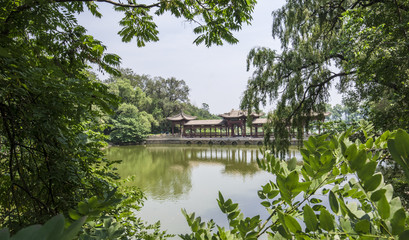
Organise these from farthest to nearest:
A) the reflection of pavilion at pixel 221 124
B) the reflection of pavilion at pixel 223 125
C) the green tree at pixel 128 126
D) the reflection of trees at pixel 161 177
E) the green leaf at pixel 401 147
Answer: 1. the reflection of pavilion at pixel 221 124
2. the reflection of pavilion at pixel 223 125
3. the green tree at pixel 128 126
4. the reflection of trees at pixel 161 177
5. the green leaf at pixel 401 147

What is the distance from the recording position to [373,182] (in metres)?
0.36

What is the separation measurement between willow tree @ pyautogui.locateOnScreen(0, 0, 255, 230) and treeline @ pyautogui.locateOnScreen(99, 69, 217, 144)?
18794mm

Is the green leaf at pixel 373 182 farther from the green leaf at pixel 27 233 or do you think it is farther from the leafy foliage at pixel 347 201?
the green leaf at pixel 27 233

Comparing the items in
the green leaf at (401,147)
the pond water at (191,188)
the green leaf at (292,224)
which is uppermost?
the green leaf at (401,147)

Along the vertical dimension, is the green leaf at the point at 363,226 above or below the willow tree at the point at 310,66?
below

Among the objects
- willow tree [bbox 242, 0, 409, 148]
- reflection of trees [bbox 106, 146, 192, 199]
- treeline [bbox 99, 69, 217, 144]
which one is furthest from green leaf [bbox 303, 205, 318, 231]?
treeline [bbox 99, 69, 217, 144]

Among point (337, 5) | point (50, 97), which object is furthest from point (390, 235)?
point (337, 5)

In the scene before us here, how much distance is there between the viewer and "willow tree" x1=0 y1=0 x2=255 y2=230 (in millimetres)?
1040

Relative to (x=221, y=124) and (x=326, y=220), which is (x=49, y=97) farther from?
(x=221, y=124)

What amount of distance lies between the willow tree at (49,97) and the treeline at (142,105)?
18.8 m

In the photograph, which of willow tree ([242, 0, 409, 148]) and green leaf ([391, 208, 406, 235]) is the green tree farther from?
green leaf ([391, 208, 406, 235])

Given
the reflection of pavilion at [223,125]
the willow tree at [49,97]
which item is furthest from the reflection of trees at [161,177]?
the reflection of pavilion at [223,125]

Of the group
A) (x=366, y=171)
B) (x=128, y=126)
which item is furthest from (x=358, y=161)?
(x=128, y=126)

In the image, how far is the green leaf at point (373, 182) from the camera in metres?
0.36
